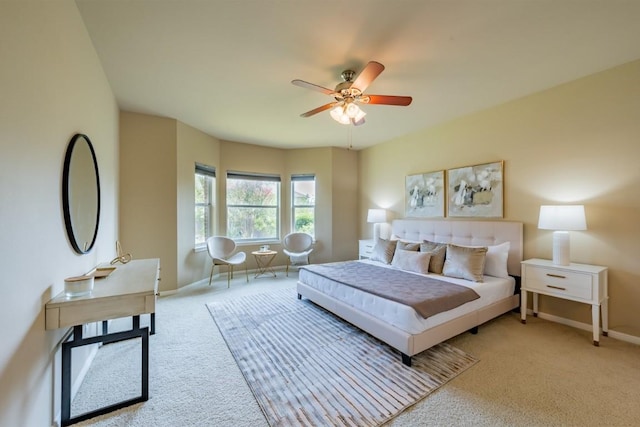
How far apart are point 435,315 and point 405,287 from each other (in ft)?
1.43

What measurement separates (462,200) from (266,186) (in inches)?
155

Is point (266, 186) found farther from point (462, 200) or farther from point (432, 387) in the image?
point (432, 387)

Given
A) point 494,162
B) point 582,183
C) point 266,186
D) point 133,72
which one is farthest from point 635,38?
point 266,186

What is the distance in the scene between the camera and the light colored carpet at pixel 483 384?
5.49ft

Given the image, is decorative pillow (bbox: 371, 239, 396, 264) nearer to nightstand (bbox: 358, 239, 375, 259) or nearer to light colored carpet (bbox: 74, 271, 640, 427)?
nightstand (bbox: 358, 239, 375, 259)

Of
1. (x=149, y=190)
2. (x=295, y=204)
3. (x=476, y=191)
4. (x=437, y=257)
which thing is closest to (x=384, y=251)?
(x=437, y=257)

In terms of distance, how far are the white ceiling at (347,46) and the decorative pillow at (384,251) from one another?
6.76ft

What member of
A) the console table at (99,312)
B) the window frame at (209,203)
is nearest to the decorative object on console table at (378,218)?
the window frame at (209,203)

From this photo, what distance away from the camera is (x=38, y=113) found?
1.44 meters

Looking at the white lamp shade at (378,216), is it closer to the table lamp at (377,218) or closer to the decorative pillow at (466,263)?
the table lamp at (377,218)

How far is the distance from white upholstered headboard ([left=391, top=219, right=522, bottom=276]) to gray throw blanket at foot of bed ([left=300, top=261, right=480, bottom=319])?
3.56ft

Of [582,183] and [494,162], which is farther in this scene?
[494,162]

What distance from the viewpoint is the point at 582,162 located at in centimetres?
291

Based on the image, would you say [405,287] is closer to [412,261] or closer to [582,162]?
[412,261]
